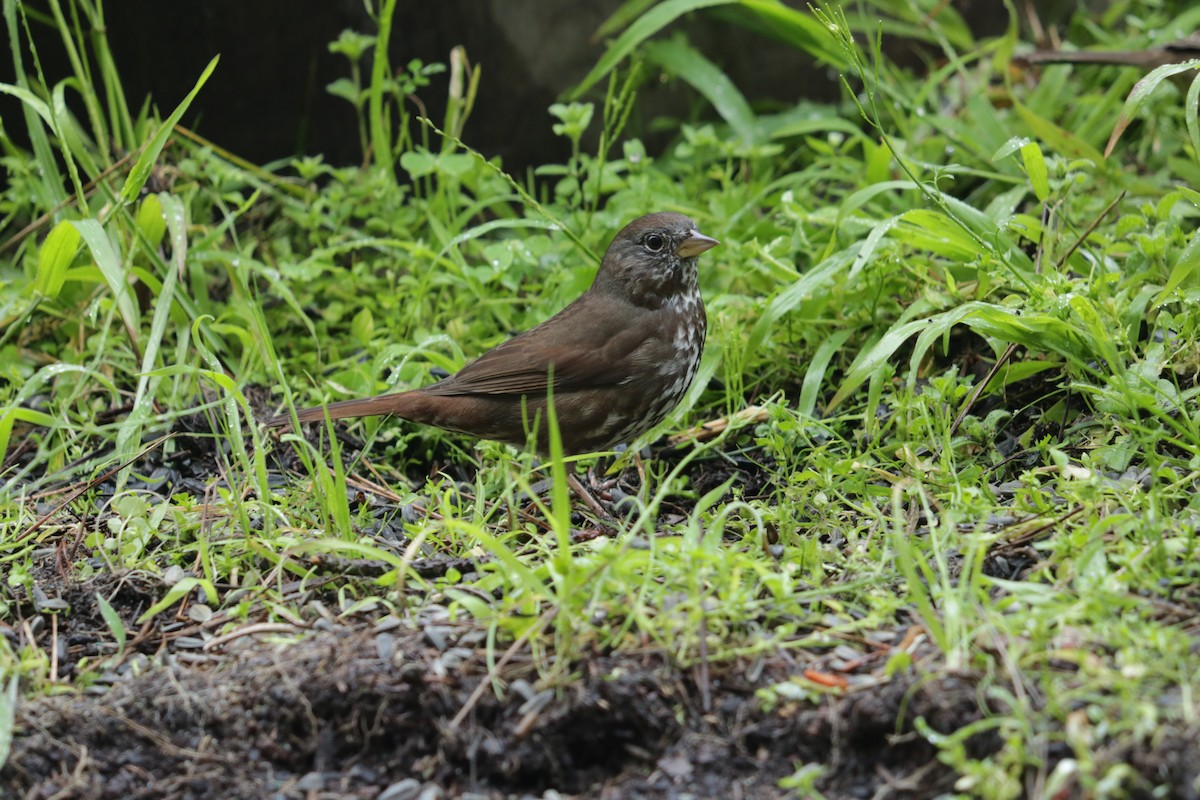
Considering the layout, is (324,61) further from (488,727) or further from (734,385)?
(488,727)

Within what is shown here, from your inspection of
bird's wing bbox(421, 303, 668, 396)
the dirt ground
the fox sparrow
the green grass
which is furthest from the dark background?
the dirt ground

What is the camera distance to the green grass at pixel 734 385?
2.57 metres

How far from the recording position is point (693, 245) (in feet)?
13.9

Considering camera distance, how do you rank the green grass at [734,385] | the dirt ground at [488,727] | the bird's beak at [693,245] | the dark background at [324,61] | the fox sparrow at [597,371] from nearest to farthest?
the dirt ground at [488,727] < the green grass at [734,385] < the fox sparrow at [597,371] < the bird's beak at [693,245] < the dark background at [324,61]

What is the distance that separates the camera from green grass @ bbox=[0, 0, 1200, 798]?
257 cm

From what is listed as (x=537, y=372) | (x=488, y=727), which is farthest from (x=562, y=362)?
(x=488, y=727)

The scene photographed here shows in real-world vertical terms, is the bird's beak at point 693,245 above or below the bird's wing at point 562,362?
above

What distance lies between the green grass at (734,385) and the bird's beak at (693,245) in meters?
0.30

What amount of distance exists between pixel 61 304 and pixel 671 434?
2.45 m

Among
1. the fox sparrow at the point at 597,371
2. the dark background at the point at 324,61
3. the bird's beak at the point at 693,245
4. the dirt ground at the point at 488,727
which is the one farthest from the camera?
the dark background at the point at 324,61

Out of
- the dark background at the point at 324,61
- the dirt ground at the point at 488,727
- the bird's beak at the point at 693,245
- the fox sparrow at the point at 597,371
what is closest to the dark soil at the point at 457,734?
the dirt ground at the point at 488,727

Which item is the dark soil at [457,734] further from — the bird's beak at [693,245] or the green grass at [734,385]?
the bird's beak at [693,245]

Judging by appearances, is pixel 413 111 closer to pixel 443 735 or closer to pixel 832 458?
pixel 832 458

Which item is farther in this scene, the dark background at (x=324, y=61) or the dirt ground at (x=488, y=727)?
the dark background at (x=324, y=61)
